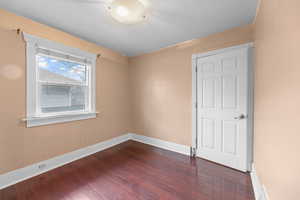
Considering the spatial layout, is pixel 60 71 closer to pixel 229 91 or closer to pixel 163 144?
pixel 163 144

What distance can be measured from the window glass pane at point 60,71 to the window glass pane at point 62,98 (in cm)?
12

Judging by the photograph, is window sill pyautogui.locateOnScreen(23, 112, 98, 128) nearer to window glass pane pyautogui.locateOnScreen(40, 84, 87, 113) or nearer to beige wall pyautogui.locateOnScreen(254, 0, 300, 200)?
window glass pane pyautogui.locateOnScreen(40, 84, 87, 113)

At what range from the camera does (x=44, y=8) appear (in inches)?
64.0

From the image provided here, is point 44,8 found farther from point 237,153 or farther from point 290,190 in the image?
point 237,153

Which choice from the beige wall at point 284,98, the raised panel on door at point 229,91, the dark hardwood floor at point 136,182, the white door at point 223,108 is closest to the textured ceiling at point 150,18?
the white door at point 223,108

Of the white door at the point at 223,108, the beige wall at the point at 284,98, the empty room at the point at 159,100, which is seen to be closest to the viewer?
the beige wall at the point at 284,98

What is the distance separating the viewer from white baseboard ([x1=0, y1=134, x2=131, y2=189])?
5.38 ft

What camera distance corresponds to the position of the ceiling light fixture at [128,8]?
142cm

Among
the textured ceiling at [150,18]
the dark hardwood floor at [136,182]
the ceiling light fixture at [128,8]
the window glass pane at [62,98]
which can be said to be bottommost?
the dark hardwood floor at [136,182]

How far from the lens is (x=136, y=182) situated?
5.76ft

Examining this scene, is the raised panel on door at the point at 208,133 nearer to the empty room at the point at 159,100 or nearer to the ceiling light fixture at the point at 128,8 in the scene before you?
the empty room at the point at 159,100

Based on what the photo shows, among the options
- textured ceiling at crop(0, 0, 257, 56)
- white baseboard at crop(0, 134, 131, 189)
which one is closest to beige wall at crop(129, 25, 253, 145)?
textured ceiling at crop(0, 0, 257, 56)

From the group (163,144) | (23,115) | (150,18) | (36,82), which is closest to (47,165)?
(23,115)

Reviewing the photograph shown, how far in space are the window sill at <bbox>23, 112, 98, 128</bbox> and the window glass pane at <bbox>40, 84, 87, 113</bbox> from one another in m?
0.16
